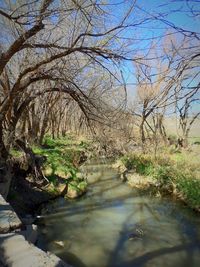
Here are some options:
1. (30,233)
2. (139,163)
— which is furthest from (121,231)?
(139,163)

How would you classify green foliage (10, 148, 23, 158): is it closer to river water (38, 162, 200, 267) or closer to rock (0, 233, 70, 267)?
river water (38, 162, 200, 267)

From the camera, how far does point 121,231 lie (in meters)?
10.5

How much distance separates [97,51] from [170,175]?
8.60 metres

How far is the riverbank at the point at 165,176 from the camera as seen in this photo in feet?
46.1

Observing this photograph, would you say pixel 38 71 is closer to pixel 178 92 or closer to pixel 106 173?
pixel 178 92

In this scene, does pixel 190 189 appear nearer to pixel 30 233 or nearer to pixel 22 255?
pixel 30 233

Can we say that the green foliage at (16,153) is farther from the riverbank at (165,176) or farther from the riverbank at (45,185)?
the riverbank at (165,176)

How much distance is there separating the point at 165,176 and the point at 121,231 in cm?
617

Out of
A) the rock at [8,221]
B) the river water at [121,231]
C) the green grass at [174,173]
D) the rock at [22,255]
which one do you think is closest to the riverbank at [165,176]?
the green grass at [174,173]

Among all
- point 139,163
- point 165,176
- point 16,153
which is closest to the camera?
point 16,153

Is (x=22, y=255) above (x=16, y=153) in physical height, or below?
below

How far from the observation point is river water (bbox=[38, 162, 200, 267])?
28.3ft

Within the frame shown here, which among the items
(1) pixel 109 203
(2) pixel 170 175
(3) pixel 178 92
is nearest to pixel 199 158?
(2) pixel 170 175

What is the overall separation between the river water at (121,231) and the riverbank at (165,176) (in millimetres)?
623
